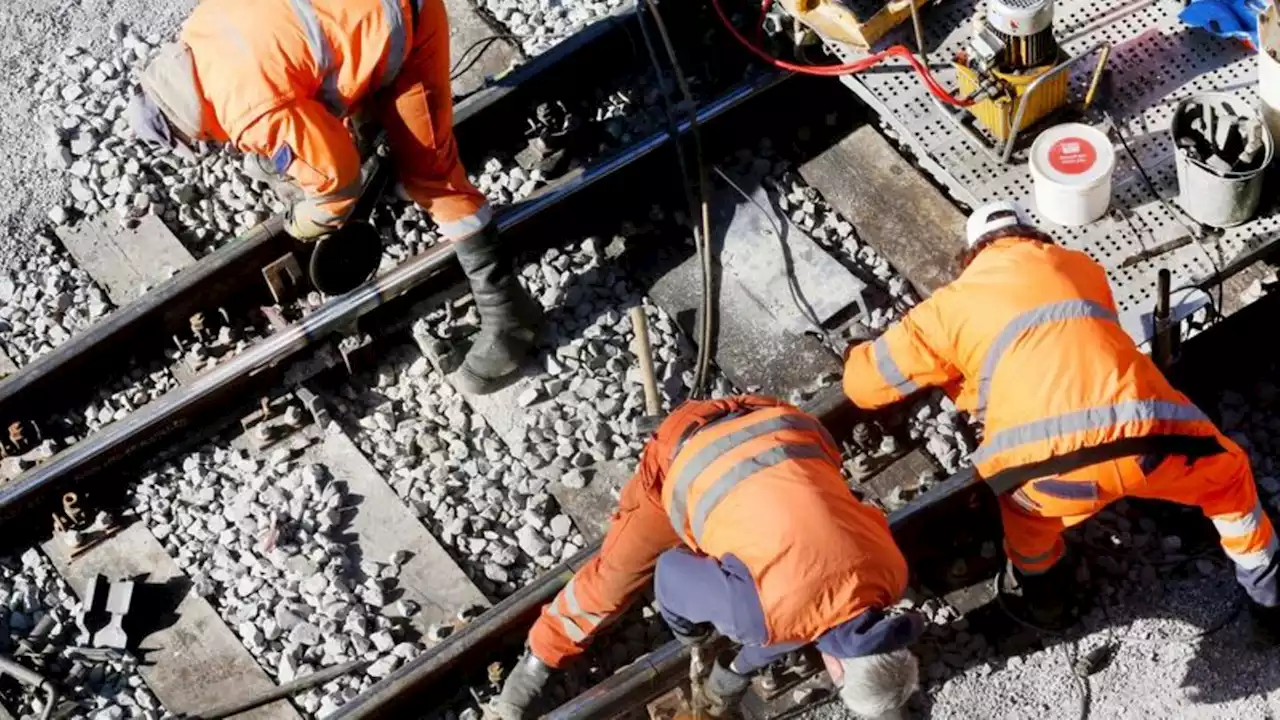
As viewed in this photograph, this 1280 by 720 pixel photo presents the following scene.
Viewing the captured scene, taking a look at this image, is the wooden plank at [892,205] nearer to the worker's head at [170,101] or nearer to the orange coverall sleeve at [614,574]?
the orange coverall sleeve at [614,574]

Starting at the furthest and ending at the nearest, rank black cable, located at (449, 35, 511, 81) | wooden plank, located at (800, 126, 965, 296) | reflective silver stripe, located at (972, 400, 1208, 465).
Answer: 1. black cable, located at (449, 35, 511, 81)
2. wooden plank, located at (800, 126, 965, 296)
3. reflective silver stripe, located at (972, 400, 1208, 465)

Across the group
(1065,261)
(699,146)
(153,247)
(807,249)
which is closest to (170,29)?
(153,247)

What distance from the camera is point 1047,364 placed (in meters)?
6.53

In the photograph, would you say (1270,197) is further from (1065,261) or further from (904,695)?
(904,695)

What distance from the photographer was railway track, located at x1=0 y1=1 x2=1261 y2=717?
7.66 meters

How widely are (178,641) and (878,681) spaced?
325 centimetres

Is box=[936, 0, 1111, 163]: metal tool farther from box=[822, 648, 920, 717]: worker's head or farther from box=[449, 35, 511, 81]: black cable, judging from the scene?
box=[822, 648, 920, 717]: worker's head

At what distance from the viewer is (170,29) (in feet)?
31.6

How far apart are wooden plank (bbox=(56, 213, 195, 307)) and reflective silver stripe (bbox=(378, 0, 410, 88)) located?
6.02 feet

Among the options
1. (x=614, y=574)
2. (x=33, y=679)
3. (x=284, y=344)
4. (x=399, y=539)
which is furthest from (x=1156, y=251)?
(x=33, y=679)

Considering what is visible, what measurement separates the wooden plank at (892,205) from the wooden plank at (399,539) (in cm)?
244

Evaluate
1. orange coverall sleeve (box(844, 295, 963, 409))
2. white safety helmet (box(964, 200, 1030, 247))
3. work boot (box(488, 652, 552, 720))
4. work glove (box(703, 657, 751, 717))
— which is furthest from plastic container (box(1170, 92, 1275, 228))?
work boot (box(488, 652, 552, 720))

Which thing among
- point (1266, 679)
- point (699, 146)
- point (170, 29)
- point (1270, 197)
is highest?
point (170, 29)

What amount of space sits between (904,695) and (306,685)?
2607mm
